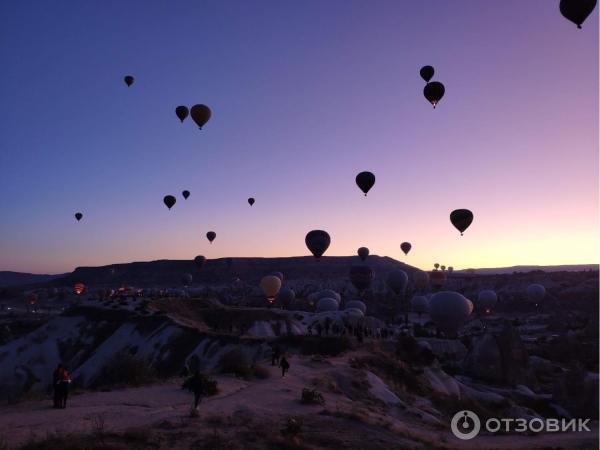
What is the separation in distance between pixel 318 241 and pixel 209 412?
102 ft

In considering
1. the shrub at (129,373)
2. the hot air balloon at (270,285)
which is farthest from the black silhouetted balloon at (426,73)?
the hot air balloon at (270,285)

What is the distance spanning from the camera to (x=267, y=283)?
55219mm

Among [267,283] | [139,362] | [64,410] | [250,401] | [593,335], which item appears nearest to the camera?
[64,410]

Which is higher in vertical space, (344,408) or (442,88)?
(442,88)

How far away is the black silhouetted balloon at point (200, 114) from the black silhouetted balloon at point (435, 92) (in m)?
16.8

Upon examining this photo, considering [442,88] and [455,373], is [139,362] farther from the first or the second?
[455,373]

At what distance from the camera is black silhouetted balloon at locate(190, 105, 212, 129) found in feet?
126

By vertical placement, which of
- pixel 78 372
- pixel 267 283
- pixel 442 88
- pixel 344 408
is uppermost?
pixel 442 88

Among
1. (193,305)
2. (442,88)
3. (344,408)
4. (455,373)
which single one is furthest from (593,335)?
(344,408)

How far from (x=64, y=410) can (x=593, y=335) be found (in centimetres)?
6216

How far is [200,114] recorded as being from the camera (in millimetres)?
38375

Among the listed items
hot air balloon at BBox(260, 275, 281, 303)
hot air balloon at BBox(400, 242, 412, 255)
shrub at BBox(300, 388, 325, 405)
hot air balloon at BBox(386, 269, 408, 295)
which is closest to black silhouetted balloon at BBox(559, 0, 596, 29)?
shrub at BBox(300, 388, 325, 405)

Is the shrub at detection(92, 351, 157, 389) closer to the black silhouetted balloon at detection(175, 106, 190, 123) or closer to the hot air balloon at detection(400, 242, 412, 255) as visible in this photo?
the black silhouetted balloon at detection(175, 106, 190, 123)

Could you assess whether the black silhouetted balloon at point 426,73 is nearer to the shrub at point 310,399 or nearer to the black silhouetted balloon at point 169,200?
the shrub at point 310,399
